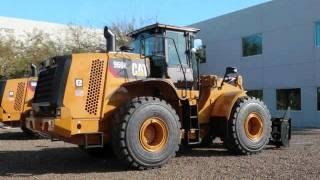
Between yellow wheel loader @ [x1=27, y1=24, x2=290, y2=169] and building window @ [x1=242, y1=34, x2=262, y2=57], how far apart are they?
18247mm

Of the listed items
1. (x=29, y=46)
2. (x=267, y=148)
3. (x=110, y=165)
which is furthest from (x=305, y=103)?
(x=29, y=46)

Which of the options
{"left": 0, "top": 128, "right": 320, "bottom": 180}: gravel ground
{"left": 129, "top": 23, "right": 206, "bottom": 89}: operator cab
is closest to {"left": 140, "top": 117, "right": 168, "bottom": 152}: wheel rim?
{"left": 0, "top": 128, "right": 320, "bottom": 180}: gravel ground

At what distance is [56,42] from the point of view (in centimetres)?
4722

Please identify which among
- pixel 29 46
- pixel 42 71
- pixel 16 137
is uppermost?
pixel 29 46

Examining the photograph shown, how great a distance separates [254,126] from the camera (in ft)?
42.9

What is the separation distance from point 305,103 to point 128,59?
18.4m

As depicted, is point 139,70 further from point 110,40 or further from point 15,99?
point 15,99

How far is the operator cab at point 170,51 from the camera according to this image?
11.7 metres

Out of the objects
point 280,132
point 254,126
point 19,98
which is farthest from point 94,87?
point 19,98

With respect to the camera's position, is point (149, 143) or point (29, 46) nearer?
point (149, 143)

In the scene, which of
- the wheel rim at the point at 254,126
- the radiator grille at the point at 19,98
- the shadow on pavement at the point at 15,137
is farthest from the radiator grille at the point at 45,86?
the shadow on pavement at the point at 15,137

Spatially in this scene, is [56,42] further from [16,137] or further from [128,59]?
[128,59]

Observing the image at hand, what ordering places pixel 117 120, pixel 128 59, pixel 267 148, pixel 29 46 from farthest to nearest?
pixel 29 46 → pixel 267 148 → pixel 128 59 → pixel 117 120

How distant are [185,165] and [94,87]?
2499 millimetres
